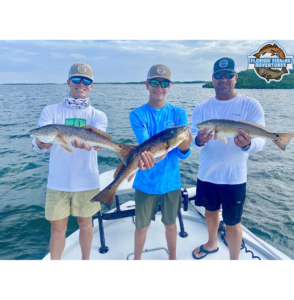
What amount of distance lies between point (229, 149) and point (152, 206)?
1.50 m

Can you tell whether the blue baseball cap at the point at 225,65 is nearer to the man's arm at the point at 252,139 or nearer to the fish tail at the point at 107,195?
the man's arm at the point at 252,139

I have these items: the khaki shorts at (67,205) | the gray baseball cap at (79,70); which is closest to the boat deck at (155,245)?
the khaki shorts at (67,205)

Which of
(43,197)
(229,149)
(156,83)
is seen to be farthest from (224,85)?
(43,197)

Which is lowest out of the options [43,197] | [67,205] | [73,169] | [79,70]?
[43,197]

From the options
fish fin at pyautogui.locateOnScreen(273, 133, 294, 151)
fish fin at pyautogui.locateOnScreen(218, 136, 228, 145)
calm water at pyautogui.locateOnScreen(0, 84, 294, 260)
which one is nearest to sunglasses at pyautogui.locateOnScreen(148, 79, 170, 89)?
fish fin at pyautogui.locateOnScreen(218, 136, 228, 145)

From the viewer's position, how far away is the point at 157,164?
3.16m

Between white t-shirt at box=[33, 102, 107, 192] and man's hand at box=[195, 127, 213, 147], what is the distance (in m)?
1.47

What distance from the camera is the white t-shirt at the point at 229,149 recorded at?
10.7 ft

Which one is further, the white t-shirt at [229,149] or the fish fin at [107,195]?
the white t-shirt at [229,149]

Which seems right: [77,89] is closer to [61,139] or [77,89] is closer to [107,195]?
[61,139]

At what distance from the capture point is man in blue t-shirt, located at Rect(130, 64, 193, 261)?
122 inches

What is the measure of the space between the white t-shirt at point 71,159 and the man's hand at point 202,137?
4.82ft

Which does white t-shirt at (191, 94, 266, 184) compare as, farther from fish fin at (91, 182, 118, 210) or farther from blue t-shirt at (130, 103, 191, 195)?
fish fin at (91, 182, 118, 210)

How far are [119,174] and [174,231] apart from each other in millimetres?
1350
